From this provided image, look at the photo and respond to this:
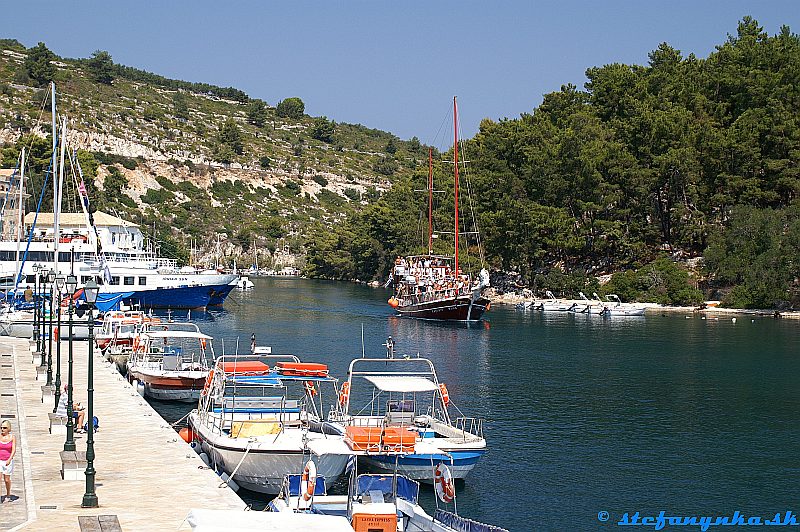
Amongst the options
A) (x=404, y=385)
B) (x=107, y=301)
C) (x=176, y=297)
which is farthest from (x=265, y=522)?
(x=176, y=297)

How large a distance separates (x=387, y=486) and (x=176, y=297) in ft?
250

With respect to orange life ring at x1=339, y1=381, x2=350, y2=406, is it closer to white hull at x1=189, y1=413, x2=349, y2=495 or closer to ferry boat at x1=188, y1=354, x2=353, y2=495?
ferry boat at x1=188, y1=354, x2=353, y2=495

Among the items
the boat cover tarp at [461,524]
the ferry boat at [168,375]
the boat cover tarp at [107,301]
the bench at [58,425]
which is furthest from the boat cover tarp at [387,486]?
the boat cover tarp at [107,301]

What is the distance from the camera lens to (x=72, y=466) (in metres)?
24.3

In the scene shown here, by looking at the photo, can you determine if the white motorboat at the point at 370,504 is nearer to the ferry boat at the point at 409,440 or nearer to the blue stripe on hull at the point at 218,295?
the ferry boat at the point at 409,440

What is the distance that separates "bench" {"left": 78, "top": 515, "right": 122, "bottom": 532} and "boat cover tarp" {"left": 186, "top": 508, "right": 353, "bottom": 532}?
11.3 ft

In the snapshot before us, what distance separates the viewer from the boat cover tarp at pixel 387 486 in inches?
955

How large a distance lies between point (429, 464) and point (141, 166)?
17284cm

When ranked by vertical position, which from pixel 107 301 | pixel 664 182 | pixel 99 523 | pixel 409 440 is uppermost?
pixel 664 182

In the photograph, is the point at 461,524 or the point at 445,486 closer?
the point at 461,524

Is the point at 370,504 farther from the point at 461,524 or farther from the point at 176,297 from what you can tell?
the point at 176,297

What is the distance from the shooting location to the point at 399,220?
147250 millimetres

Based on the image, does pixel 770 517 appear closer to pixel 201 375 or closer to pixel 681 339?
pixel 201 375

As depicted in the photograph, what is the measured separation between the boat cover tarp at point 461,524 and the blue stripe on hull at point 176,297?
75361 mm
